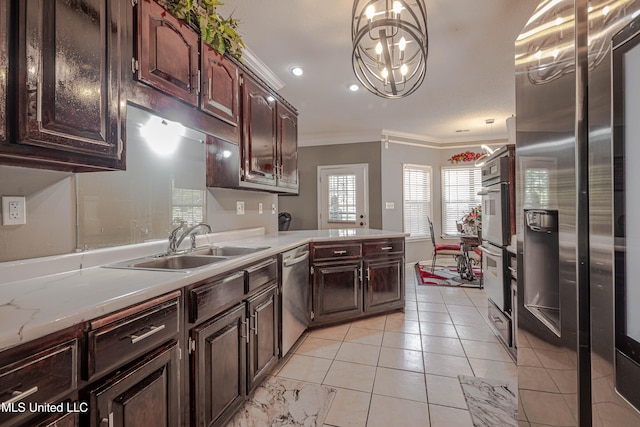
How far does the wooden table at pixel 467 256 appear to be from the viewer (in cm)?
454

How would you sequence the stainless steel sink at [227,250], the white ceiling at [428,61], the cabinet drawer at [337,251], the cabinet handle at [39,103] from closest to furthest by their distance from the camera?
the cabinet handle at [39,103] → the stainless steel sink at [227,250] → the white ceiling at [428,61] → the cabinet drawer at [337,251]

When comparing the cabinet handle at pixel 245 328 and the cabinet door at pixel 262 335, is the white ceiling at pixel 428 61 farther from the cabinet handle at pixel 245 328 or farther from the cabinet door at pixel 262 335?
the cabinet handle at pixel 245 328

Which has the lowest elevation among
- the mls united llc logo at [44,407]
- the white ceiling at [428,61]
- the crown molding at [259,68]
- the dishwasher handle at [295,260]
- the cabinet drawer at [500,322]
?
the cabinet drawer at [500,322]

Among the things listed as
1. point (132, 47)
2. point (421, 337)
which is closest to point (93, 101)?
point (132, 47)

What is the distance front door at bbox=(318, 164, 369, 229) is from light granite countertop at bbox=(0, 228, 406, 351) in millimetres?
4309

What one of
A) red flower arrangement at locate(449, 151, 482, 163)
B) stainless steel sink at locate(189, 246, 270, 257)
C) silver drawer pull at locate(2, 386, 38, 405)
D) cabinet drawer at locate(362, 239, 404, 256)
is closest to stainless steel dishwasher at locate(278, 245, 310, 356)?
stainless steel sink at locate(189, 246, 270, 257)

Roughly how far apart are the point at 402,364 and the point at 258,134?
220 cm

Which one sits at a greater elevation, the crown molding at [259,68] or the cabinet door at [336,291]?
the crown molding at [259,68]

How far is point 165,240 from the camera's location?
2082mm

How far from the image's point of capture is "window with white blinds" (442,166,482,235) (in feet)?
21.4

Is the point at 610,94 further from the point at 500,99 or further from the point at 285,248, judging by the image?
the point at 500,99

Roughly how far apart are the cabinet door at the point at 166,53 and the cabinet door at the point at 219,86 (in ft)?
0.29

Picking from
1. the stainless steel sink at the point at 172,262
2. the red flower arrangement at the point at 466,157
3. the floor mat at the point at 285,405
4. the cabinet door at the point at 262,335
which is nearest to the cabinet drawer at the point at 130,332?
the stainless steel sink at the point at 172,262

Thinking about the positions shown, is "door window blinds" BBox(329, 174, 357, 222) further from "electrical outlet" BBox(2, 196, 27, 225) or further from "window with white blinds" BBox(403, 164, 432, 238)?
"electrical outlet" BBox(2, 196, 27, 225)
